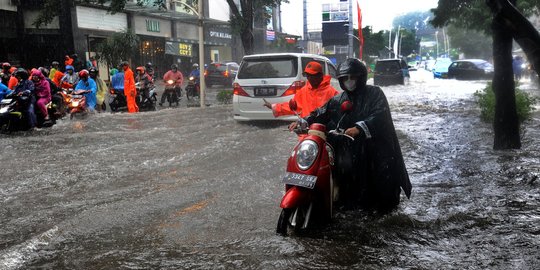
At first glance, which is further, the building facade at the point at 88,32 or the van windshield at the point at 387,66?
the van windshield at the point at 387,66

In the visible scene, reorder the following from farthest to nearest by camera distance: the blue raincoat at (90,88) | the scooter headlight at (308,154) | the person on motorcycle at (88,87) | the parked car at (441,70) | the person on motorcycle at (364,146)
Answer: the parked car at (441,70)
the blue raincoat at (90,88)
the person on motorcycle at (88,87)
the person on motorcycle at (364,146)
the scooter headlight at (308,154)

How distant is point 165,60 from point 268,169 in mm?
30249

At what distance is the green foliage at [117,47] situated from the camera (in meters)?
25.0

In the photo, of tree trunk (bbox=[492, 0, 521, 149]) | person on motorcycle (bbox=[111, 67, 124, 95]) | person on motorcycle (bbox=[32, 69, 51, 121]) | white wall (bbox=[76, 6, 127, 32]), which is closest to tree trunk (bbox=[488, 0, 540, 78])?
tree trunk (bbox=[492, 0, 521, 149])

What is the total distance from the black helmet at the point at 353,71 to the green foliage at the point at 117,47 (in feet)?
73.0

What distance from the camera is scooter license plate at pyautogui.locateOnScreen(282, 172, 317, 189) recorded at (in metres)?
3.93

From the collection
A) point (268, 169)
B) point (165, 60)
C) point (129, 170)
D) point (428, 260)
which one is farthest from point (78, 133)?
point (165, 60)

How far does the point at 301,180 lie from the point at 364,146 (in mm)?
773

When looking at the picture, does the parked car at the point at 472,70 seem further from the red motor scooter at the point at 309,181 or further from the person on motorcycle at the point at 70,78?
the red motor scooter at the point at 309,181

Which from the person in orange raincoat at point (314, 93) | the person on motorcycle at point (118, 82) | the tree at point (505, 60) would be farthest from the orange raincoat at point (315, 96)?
the person on motorcycle at point (118, 82)

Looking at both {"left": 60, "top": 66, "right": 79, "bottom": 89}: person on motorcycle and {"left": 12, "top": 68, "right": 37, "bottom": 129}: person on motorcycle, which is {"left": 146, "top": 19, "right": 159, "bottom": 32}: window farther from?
{"left": 12, "top": 68, "right": 37, "bottom": 129}: person on motorcycle

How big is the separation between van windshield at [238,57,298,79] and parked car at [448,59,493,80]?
23520 mm

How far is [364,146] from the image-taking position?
175 inches

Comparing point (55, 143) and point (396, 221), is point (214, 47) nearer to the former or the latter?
point (55, 143)
